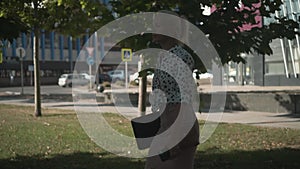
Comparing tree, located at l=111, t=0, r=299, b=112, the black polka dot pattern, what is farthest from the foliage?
the black polka dot pattern

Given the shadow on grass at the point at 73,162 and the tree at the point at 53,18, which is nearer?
the shadow on grass at the point at 73,162

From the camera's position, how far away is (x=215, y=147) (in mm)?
8258

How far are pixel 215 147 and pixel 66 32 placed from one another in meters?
9.26

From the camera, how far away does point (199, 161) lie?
6934 millimetres

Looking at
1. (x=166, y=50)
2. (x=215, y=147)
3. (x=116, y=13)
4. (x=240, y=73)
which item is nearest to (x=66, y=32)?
(x=116, y=13)

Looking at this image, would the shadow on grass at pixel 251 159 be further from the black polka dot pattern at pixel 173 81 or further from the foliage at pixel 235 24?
the black polka dot pattern at pixel 173 81

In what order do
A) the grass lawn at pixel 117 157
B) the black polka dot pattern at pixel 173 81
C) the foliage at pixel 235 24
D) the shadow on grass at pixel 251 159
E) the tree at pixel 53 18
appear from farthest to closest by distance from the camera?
1. the tree at pixel 53 18
2. the grass lawn at pixel 117 157
3. the shadow on grass at pixel 251 159
4. the foliage at pixel 235 24
5. the black polka dot pattern at pixel 173 81

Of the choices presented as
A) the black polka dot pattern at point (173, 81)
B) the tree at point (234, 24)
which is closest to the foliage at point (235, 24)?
the tree at point (234, 24)

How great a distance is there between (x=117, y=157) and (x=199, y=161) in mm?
1450

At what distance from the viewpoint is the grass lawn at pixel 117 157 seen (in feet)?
22.4

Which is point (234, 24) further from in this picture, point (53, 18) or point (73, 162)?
point (53, 18)

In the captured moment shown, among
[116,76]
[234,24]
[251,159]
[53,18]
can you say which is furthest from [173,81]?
[116,76]

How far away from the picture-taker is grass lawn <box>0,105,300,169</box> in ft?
22.4

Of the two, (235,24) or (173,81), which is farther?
(235,24)
